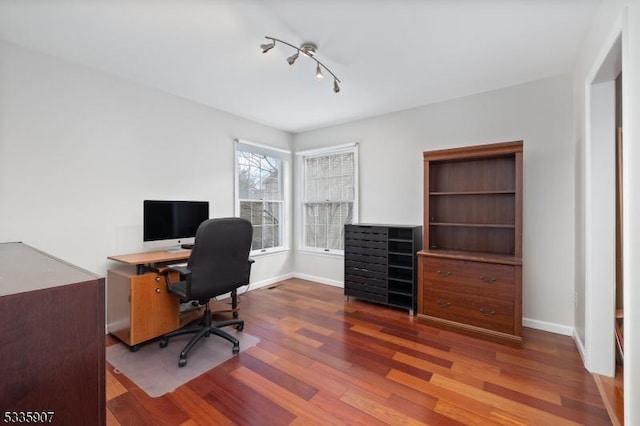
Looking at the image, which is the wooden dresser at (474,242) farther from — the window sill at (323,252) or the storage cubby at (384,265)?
the window sill at (323,252)

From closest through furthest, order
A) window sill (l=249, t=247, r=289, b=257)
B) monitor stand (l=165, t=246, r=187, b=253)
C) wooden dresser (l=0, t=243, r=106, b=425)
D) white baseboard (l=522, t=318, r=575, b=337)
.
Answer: wooden dresser (l=0, t=243, r=106, b=425) < white baseboard (l=522, t=318, r=575, b=337) < monitor stand (l=165, t=246, r=187, b=253) < window sill (l=249, t=247, r=289, b=257)

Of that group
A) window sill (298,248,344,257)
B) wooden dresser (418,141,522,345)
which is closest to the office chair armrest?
wooden dresser (418,141,522,345)

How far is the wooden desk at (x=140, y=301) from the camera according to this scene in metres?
2.33

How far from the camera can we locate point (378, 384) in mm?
1924

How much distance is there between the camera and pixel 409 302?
10.7 ft

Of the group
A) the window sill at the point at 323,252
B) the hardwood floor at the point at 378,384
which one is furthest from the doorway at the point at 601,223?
the window sill at the point at 323,252

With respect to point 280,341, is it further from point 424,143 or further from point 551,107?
point 551,107

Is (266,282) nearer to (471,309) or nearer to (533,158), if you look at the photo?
(471,309)

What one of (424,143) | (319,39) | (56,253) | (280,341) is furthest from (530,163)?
(56,253)

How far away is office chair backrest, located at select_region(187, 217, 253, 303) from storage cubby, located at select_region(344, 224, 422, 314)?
1.64 m

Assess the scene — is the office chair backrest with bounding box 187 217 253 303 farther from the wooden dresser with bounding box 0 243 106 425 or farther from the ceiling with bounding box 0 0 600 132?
the ceiling with bounding box 0 0 600 132

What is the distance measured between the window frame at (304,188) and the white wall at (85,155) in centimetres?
164

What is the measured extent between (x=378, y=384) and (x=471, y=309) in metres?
1.33

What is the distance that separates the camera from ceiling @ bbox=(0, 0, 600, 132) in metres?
1.79
